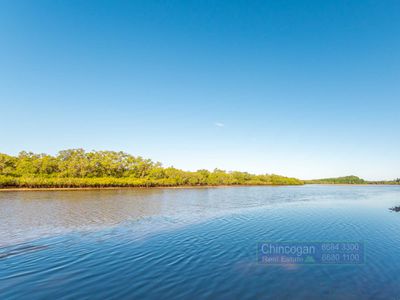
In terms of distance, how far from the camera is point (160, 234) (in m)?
18.9

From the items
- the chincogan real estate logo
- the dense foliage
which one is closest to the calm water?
the chincogan real estate logo

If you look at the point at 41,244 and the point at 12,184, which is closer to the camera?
the point at 41,244

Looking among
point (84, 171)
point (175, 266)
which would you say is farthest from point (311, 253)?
point (84, 171)

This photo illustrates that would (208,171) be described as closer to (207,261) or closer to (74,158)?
(74,158)

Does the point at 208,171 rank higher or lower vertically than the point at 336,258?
higher

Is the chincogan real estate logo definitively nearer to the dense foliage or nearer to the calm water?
the calm water

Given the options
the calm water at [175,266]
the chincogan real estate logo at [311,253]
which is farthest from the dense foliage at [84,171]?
the chincogan real estate logo at [311,253]

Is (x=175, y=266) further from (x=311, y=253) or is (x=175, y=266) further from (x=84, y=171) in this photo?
(x=84, y=171)

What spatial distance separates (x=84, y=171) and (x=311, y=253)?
114 m

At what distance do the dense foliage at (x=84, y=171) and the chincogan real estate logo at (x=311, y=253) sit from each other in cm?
9454

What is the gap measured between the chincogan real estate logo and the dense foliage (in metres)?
94.5

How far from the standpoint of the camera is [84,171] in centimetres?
10900

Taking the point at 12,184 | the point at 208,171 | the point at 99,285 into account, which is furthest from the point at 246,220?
the point at 208,171

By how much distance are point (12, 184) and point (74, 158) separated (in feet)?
129
